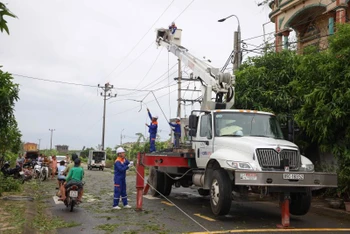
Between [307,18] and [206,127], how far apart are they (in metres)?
13.8

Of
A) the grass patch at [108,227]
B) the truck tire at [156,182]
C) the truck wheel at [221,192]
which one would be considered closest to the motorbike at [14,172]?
the truck tire at [156,182]

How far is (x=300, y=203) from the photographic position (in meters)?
10.1

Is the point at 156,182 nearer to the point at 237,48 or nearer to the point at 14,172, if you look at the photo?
the point at 14,172

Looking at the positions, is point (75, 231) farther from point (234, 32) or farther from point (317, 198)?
point (234, 32)

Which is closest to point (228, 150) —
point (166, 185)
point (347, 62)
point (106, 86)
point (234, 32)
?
point (347, 62)

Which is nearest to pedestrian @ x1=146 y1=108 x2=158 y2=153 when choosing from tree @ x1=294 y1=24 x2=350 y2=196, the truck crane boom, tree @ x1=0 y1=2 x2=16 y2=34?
the truck crane boom

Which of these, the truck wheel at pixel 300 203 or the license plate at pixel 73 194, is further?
the license plate at pixel 73 194

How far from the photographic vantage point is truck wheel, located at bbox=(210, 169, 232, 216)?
943cm

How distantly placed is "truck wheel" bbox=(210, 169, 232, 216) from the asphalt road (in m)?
0.31

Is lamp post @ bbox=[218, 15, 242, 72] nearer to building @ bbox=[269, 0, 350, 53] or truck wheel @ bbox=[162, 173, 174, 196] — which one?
building @ bbox=[269, 0, 350, 53]

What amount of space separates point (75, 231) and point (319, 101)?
7.52 metres

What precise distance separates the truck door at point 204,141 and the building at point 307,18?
9.41 meters

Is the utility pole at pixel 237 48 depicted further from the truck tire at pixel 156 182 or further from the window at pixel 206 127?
the window at pixel 206 127

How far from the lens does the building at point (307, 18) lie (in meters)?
19.5
